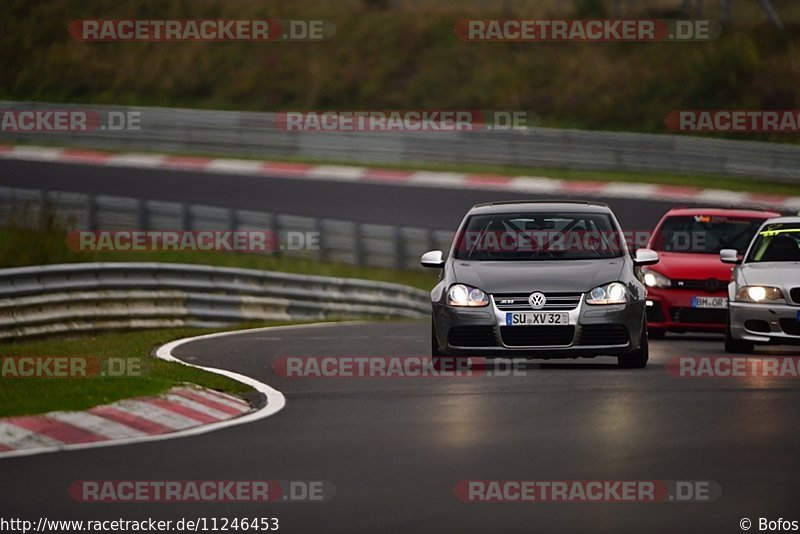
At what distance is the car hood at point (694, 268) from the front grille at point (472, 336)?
5.00m

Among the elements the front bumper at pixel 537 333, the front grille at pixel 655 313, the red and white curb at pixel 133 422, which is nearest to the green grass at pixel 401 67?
the front grille at pixel 655 313

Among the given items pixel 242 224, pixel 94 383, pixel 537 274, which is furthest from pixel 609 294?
pixel 242 224

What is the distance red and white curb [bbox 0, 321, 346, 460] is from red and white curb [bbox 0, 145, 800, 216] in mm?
22677

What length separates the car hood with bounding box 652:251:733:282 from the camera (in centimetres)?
1820

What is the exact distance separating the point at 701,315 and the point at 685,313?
18 centimetres

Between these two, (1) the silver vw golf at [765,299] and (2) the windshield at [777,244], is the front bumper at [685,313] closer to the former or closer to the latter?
(2) the windshield at [777,244]

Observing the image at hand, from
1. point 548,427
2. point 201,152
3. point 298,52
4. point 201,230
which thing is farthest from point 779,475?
point 298,52

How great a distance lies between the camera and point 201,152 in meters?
41.0

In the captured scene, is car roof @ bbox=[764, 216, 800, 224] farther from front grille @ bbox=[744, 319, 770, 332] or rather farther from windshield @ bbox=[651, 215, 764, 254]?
windshield @ bbox=[651, 215, 764, 254]

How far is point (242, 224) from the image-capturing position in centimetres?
2977

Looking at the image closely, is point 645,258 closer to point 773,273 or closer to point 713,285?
point 773,273

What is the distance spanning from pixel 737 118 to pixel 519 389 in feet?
104

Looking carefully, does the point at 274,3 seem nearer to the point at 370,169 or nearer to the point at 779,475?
the point at 370,169

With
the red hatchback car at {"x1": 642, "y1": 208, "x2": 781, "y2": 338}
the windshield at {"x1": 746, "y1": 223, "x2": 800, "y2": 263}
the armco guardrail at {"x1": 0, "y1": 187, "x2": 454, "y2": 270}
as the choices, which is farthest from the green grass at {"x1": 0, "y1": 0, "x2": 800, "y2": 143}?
the windshield at {"x1": 746, "y1": 223, "x2": 800, "y2": 263}
